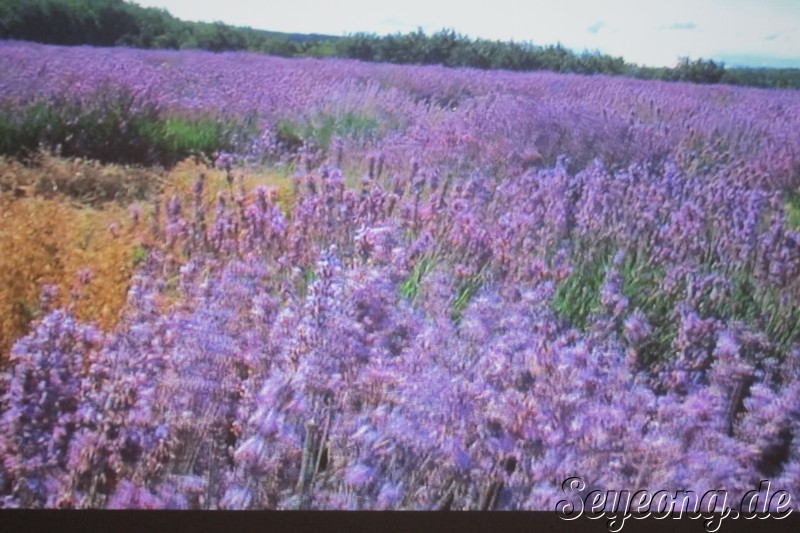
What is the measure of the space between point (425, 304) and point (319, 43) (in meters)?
0.75

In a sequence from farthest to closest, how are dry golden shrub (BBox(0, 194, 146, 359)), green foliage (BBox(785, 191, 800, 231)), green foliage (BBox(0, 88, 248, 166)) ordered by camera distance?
green foliage (BBox(785, 191, 800, 231))
green foliage (BBox(0, 88, 248, 166))
dry golden shrub (BBox(0, 194, 146, 359))

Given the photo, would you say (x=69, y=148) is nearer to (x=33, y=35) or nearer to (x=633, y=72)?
(x=33, y=35)

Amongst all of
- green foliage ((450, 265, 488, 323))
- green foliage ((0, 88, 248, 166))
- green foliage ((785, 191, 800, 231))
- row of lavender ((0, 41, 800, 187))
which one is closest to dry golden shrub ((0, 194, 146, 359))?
green foliage ((0, 88, 248, 166))

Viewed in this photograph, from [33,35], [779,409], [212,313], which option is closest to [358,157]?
[212,313]

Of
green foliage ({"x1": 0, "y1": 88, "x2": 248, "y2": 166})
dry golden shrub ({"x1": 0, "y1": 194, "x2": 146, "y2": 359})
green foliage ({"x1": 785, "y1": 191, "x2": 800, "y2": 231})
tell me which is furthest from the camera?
green foliage ({"x1": 785, "y1": 191, "x2": 800, "y2": 231})

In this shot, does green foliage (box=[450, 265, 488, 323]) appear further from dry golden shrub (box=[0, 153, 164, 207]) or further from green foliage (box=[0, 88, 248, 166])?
dry golden shrub (box=[0, 153, 164, 207])

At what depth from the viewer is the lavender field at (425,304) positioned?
7.65 ft

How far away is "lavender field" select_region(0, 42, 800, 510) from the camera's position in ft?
7.65

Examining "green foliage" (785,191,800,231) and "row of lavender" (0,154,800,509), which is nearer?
"row of lavender" (0,154,800,509)

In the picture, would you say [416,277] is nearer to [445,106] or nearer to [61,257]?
[445,106]

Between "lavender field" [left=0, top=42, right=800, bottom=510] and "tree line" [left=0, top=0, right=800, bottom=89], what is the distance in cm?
4

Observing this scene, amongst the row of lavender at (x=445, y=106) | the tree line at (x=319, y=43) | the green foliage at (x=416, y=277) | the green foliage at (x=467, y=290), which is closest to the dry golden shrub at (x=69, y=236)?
the row of lavender at (x=445, y=106)

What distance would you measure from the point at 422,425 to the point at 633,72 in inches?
45.1

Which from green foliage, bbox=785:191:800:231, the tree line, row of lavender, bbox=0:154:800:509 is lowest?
row of lavender, bbox=0:154:800:509
